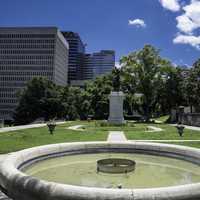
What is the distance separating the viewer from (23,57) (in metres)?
133

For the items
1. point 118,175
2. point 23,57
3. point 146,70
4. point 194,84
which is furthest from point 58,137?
point 23,57

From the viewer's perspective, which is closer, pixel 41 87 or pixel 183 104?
pixel 183 104

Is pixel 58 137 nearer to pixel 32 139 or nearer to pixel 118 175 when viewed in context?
pixel 32 139

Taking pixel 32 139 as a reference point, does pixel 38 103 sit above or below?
above

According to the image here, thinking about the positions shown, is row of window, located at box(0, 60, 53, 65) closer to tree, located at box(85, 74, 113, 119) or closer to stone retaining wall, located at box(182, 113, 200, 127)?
tree, located at box(85, 74, 113, 119)

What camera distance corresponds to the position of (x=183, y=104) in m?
52.7

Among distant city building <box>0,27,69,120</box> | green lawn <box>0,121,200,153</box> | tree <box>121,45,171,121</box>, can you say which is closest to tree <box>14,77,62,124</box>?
tree <box>121,45,171,121</box>

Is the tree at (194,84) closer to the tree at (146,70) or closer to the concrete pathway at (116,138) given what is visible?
the tree at (146,70)

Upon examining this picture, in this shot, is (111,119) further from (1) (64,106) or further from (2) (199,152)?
(1) (64,106)

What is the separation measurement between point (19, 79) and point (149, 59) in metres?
95.0

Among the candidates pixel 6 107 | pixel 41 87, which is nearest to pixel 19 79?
pixel 6 107

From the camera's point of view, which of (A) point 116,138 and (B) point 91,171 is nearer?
(B) point 91,171

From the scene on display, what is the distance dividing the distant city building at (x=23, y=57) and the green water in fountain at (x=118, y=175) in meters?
124

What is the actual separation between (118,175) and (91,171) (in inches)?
32.5
